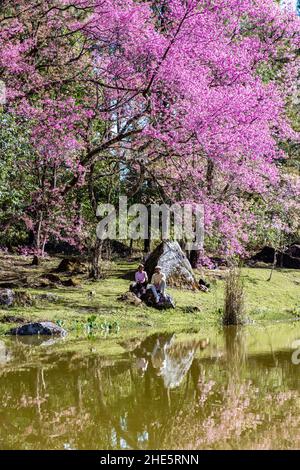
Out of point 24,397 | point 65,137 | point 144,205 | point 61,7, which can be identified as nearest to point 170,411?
point 24,397

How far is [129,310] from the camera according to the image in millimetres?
16141

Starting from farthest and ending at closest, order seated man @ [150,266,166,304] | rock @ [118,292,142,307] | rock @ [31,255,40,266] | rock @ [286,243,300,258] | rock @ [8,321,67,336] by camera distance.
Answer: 1. rock @ [286,243,300,258]
2. rock @ [31,255,40,266]
3. seated man @ [150,266,166,304]
4. rock @ [118,292,142,307]
5. rock @ [8,321,67,336]

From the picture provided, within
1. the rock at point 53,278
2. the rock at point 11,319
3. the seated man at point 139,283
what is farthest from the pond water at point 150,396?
the rock at point 53,278

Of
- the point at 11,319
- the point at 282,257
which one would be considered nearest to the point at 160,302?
the point at 11,319

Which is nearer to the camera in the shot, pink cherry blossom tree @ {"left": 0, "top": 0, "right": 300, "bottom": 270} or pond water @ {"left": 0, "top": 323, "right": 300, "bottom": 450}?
pond water @ {"left": 0, "top": 323, "right": 300, "bottom": 450}

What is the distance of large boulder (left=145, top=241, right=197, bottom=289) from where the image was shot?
2006cm

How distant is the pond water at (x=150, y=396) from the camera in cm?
600

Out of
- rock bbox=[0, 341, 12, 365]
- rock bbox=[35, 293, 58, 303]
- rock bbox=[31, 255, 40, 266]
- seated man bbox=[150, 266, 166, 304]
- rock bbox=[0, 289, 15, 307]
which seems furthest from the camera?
rock bbox=[31, 255, 40, 266]

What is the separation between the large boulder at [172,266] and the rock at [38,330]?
23.0ft

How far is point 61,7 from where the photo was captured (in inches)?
585

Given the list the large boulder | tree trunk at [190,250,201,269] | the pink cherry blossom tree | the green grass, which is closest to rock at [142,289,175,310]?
the green grass

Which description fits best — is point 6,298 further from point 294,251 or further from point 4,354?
point 294,251

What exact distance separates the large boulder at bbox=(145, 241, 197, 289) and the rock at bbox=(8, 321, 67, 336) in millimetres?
6996

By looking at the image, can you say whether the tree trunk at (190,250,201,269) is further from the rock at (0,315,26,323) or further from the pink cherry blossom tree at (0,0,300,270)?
the rock at (0,315,26,323)
